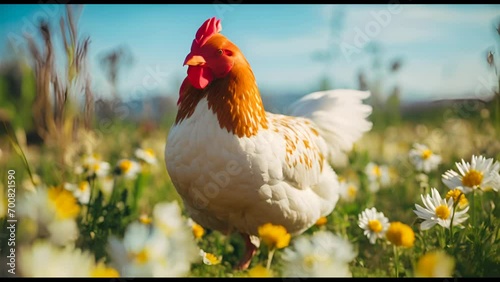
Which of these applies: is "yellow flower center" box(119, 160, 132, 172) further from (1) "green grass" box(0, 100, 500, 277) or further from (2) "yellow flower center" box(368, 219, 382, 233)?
(2) "yellow flower center" box(368, 219, 382, 233)

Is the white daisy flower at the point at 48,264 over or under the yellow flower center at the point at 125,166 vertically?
over

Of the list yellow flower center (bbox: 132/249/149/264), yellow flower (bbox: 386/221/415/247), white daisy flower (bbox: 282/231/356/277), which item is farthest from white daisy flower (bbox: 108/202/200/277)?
yellow flower (bbox: 386/221/415/247)

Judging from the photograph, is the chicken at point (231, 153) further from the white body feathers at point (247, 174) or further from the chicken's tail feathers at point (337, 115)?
the chicken's tail feathers at point (337, 115)

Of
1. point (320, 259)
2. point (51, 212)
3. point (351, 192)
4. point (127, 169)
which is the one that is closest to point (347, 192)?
point (351, 192)

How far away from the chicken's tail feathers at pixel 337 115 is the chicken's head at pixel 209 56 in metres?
0.67

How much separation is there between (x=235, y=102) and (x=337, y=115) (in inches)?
29.2

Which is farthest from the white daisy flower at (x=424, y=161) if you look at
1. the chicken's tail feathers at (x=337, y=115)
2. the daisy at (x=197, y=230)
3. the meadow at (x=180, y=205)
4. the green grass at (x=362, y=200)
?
the daisy at (x=197, y=230)

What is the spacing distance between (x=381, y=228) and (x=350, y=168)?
1.39 m

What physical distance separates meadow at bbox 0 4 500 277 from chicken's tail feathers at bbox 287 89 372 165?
32 cm

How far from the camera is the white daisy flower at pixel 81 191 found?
6.66ft

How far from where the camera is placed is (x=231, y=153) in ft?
4.91

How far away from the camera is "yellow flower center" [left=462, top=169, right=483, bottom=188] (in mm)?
1528

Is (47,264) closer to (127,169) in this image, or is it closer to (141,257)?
(141,257)

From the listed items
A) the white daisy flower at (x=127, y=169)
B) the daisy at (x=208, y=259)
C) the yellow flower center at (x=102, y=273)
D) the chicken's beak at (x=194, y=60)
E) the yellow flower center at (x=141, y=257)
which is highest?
the chicken's beak at (x=194, y=60)
